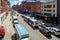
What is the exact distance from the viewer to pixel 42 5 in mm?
71438

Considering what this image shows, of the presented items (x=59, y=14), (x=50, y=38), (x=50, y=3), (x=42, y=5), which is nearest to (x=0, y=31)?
(x=50, y=38)

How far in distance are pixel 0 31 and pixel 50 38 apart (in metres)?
7.43

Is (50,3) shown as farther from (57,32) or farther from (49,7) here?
(57,32)

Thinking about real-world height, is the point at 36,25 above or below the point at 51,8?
below

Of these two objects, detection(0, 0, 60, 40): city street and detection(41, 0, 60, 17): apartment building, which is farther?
detection(41, 0, 60, 17): apartment building

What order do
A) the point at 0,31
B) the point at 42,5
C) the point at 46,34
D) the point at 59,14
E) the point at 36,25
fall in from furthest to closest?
the point at 42,5, the point at 59,14, the point at 36,25, the point at 46,34, the point at 0,31

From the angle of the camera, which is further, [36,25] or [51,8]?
[51,8]

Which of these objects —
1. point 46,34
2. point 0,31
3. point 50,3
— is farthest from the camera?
point 50,3

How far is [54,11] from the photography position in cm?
5550

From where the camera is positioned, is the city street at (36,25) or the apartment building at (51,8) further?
the apartment building at (51,8)

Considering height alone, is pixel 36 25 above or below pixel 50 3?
below

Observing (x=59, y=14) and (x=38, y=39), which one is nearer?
(x=38, y=39)

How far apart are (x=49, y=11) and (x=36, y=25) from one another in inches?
973

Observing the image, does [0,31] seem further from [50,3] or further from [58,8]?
[50,3]
